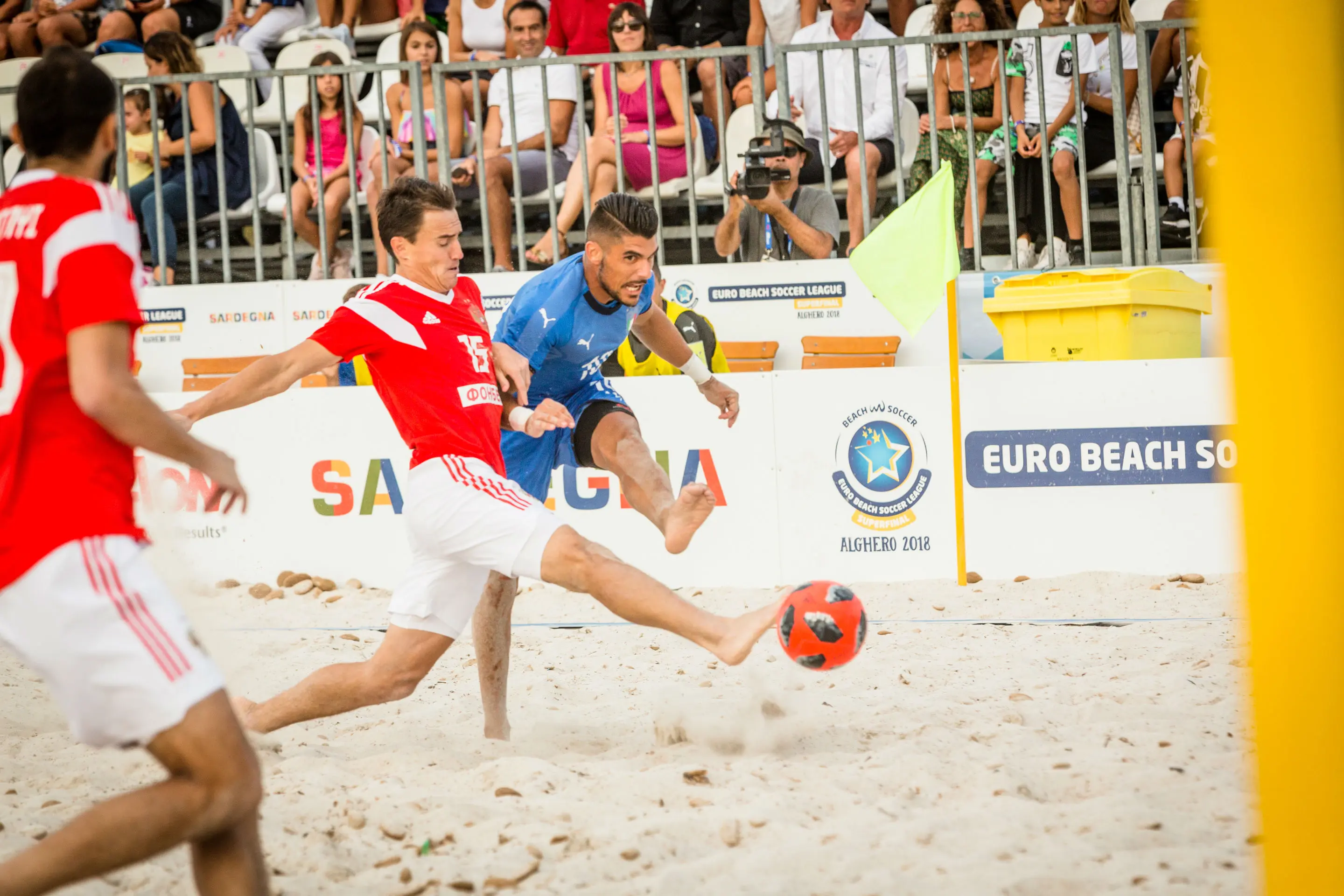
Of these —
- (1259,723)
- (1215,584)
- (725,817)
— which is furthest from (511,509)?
(1215,584)

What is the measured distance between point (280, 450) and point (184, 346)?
6.32 feet

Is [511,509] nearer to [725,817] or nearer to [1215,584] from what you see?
[725,817]

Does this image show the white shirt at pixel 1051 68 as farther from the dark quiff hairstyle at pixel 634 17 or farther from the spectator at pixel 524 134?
the spectator at pixel 524 134

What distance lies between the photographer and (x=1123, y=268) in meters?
7.51

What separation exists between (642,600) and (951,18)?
6434 mm

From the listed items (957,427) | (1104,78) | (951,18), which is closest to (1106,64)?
(1104,78)

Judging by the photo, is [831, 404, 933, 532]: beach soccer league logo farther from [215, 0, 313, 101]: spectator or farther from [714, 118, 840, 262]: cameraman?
[215, 0, 313, 101]: spectator

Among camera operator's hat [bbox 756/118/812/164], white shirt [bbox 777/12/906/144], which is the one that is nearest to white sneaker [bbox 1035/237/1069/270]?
white shirt [bbox 777/12/906/144]

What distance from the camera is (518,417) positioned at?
401cm

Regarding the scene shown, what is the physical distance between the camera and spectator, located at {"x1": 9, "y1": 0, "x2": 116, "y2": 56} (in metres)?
10.8

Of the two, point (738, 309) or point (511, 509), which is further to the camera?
point (738, 309)

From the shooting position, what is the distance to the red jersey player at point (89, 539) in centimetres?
215

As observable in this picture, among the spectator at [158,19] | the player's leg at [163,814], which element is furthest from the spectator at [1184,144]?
the spectator at [158,19]

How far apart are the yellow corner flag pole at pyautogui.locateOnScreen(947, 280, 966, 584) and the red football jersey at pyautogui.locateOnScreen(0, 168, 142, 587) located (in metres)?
5.06
